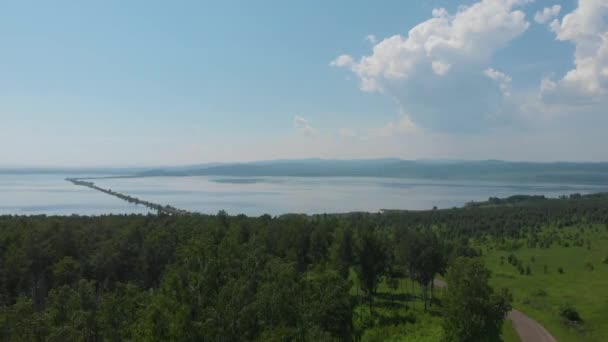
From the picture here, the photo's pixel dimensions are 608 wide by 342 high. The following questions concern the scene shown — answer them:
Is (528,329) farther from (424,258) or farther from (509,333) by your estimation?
(424,258)

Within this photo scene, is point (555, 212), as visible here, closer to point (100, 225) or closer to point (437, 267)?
point (437, 267)

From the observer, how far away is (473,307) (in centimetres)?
1639

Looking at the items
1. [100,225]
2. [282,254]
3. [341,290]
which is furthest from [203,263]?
[100,225]

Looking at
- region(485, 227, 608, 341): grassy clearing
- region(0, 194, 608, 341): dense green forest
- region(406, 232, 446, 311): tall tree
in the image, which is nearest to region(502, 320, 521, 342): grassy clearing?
region(485, 227, 608, 341): grassy clearing

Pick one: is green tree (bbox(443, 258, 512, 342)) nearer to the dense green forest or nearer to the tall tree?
the dense green forest

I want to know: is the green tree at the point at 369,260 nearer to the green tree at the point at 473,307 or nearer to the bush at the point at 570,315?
the bush at the point at 570,315

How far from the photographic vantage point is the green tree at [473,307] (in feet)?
53.4

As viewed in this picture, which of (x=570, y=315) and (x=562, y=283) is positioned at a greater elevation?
(x=570, y=315)

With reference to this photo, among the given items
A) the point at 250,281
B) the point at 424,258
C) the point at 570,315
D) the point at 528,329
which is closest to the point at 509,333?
the point at 528,329

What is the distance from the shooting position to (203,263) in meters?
16.7

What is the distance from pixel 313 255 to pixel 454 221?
4992 cm

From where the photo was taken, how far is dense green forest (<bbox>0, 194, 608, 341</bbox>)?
13.6 m

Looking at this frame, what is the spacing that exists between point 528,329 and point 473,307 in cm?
1060

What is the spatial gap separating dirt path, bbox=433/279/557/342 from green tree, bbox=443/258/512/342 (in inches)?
306
